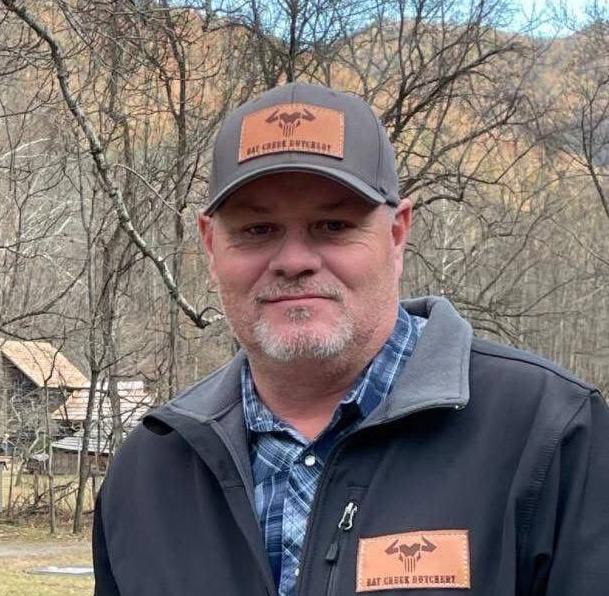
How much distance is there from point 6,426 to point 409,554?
63.2ft

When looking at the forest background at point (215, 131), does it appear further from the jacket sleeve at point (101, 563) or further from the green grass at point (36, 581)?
the jacket sleeve at point (101, 563)

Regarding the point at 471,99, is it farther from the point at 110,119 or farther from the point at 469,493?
the point at 469,493

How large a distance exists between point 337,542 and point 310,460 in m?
0.18

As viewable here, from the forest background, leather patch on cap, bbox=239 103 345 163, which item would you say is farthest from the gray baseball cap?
the forest background

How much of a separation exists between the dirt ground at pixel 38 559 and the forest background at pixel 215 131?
80.2 inches

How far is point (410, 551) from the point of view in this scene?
150 centimetres

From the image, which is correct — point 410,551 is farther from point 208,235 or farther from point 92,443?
point 92,443

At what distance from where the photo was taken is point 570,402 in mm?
1527

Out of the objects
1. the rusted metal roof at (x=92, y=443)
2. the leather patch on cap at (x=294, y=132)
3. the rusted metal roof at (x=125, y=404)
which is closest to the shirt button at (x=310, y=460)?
the leather patch on cap at (x=294, y=132)

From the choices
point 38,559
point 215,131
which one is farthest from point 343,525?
point 38,559

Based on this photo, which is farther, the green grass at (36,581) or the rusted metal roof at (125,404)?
the rusted metal roof at (125,404)

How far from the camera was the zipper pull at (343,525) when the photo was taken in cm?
154

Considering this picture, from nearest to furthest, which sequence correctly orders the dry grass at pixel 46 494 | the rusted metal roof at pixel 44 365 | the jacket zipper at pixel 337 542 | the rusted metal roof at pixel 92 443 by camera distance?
the jacket zipper at pixel 337 542 < the rusted metal roof at pixel 92 443 < the rusted metal roof at pixel 44 365 < the dry grass at pixel 46 494

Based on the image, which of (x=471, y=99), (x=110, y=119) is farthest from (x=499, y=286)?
(x=110, y=119)
